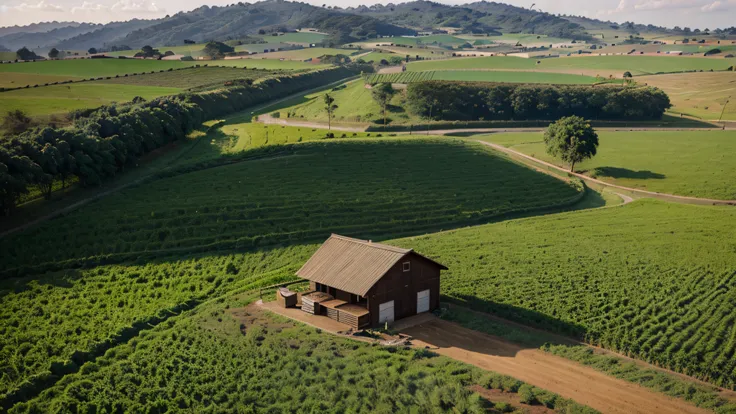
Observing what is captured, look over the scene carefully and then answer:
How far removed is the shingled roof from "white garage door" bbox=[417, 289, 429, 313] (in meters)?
2.13

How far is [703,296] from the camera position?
39.7 meters

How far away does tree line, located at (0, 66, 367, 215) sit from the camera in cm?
5078

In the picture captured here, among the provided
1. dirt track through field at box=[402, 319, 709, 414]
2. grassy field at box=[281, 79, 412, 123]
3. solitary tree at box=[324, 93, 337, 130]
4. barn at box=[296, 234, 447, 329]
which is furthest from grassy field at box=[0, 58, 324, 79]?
dirt track through field at box=[402, 319, 709, 414]

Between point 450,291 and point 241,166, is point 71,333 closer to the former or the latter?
point 450,291

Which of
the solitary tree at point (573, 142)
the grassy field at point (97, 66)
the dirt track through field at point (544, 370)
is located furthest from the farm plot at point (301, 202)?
the grassy field at point (97, 66)

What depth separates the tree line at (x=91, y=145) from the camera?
50.8m

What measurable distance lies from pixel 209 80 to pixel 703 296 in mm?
116604

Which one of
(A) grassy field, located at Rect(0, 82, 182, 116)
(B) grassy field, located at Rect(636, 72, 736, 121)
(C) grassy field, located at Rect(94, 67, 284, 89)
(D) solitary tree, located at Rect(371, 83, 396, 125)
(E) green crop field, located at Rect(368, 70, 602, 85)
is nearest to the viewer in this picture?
(A) grassy field, located at Rect(0, 82, 182, 116)

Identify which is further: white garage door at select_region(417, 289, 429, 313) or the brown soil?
white garage door at select_region(417, 289, 429, 313)

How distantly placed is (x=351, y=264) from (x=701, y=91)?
5186 inches

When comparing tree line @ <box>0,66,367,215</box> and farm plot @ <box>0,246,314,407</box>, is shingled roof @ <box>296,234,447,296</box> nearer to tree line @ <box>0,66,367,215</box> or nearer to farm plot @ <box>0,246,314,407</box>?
farm plot @ <box>0,246,314,407</box>

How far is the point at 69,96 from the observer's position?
9488 centimetres

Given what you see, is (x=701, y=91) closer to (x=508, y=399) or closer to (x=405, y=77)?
(x=405, y=77)

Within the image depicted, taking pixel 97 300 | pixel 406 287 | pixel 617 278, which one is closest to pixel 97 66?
pixel 97 300
